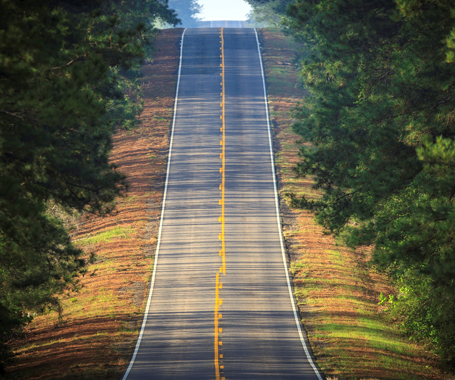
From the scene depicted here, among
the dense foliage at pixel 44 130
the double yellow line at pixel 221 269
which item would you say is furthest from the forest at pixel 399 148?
the dense foliage at pixel 44 130

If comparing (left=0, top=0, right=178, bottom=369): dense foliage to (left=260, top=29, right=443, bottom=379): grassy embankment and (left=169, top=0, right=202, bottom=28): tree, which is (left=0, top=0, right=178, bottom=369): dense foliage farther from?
(left=169, top=0, right=202, bottom=28): tree

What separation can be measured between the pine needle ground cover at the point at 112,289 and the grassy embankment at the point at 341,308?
7.34 meters

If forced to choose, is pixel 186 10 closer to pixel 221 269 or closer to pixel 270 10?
pixel 270 10

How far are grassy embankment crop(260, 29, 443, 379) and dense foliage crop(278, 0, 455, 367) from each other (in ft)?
4.09

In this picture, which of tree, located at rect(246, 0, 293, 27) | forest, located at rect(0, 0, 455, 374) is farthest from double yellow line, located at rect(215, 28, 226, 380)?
tree, located at rect(246, 0, 293, 27)

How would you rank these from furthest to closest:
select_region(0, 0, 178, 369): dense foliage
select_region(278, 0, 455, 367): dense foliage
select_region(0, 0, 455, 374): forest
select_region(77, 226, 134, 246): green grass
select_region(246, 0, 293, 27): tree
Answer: select_region(246, 0, 293, 27): tree < select_region(77, 226, 134, 246): green grass < select_region(278, 0, 455, 367): dense foliage < select_region(0, 0, 455, 374): forest < select_region(0, 0, 178, 369): dense foliage

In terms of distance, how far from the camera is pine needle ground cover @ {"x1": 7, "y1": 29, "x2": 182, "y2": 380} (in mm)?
18000

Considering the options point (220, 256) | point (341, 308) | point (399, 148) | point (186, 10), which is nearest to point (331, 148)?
point (399, 148)

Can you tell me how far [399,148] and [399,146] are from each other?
77mm

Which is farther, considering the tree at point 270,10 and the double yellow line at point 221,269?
the tree at point 270,10

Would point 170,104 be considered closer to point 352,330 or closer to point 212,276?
point 212,276

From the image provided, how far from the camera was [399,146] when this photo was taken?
53.3 feet

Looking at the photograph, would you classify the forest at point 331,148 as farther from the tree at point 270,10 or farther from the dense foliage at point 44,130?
the tree at point 270,10

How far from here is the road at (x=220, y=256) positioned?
18.2 meters
